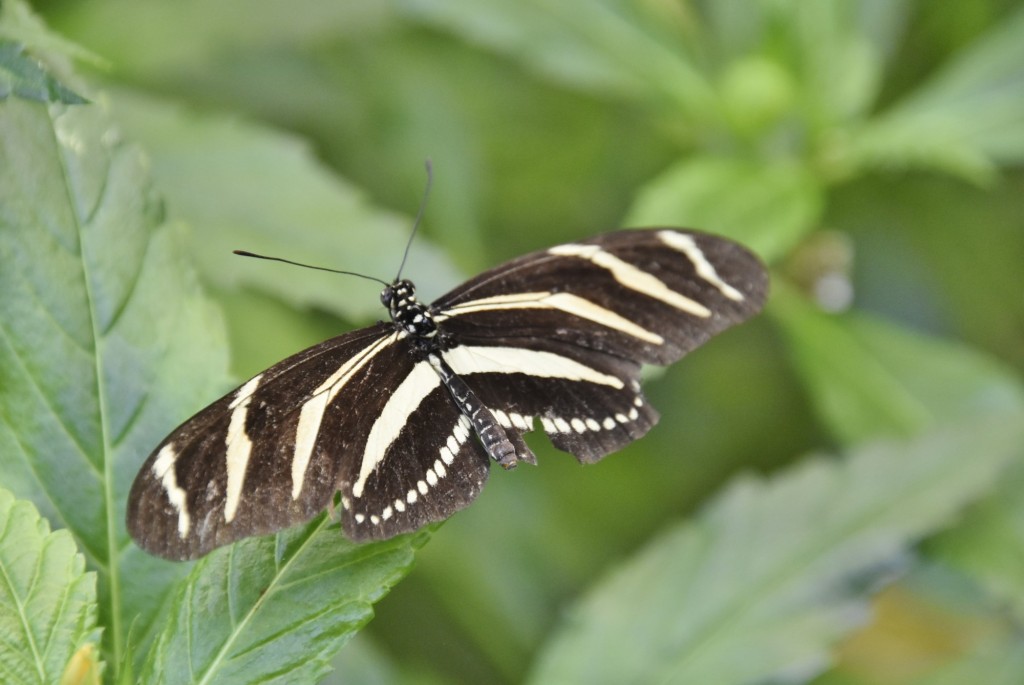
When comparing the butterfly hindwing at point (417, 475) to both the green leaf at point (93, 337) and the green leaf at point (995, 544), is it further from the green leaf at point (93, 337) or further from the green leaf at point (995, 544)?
the green leaf at point (995, 544)

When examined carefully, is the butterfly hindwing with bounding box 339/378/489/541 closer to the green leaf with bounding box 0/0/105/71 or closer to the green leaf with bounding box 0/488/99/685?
the green leaf with bounding box 0/488/99/685

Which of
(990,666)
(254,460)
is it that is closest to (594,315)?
(254,460)

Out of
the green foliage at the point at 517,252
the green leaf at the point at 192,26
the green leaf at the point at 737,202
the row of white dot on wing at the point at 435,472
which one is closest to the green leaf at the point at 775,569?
the green foliage at the point at 517,252

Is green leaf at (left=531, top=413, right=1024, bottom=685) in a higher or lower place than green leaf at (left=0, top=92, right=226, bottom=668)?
lower

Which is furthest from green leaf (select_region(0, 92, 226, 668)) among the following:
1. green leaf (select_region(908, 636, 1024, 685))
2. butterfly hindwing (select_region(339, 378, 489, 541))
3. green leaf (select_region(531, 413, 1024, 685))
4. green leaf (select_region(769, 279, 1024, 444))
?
green leaf (select_region(908, 636, 1024, 685))

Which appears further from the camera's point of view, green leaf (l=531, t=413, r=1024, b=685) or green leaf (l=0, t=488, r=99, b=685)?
green leaf (l=531, t=413, r=1024, b=685)

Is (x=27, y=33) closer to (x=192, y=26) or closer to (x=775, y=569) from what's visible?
(x=192, y=26)

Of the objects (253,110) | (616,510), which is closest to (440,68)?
(253,110)
